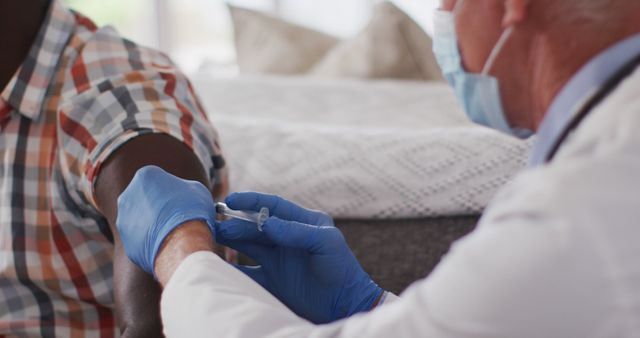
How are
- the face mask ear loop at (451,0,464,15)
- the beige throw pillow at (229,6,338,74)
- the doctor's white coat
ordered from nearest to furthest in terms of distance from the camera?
the doctor's white coat < the face mask ear loop at (451,0,464,15) < the beige throw pillow at (229,6,338,74)

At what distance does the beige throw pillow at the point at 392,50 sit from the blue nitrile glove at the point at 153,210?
1815 millimetres

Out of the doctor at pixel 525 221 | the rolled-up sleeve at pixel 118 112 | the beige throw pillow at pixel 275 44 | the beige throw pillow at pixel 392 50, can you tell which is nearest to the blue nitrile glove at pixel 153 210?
the doctor at pixel 525 221

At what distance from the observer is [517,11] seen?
784 mm

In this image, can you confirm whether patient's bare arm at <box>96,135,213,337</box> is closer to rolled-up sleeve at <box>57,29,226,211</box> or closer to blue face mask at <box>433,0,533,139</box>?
rolled-up sleeve at <box>57,29,226,211</box>

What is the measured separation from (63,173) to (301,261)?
410mm

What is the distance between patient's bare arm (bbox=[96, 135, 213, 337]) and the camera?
3.89 ft

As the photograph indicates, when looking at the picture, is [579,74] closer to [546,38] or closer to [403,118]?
[546,38]

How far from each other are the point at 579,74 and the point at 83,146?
0.79 metres

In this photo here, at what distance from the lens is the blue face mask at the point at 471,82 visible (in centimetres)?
86

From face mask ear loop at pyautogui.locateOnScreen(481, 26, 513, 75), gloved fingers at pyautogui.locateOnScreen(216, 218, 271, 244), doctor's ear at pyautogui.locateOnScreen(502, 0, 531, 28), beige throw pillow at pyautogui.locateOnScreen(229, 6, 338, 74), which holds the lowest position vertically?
beige throw pillow at pyautogui.locateOnScreen(229, 6, 338, 74)

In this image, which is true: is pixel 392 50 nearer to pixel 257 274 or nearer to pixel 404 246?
pixel 404 246

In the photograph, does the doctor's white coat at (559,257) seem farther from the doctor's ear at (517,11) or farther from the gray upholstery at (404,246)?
the gray upholstery at (404,246)

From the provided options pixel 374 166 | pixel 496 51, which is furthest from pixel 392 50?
pixel 496 51

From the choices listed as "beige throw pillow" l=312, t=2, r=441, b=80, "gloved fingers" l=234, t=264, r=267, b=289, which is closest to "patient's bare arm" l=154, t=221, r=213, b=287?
"gloved fingers" l=234, t=264, r=267, b=289
